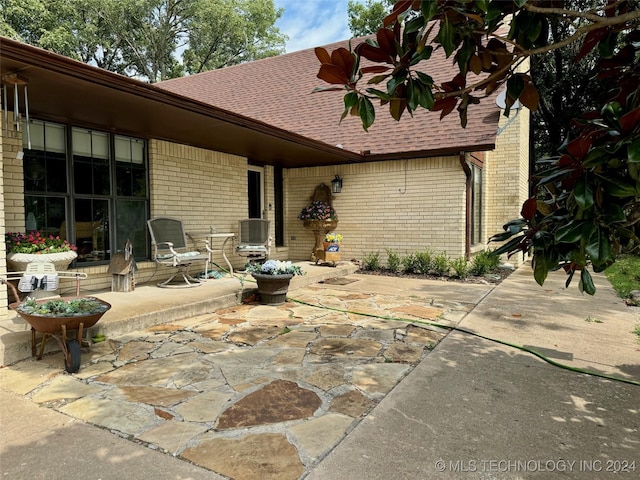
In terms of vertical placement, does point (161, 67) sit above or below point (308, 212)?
above

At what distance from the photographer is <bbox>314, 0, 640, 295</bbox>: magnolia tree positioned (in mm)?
1320

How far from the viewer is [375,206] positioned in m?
8.89

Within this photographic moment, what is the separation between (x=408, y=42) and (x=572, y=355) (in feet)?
10.9

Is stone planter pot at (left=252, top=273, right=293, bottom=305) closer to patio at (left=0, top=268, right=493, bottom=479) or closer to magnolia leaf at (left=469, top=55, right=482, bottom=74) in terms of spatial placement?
patio at (left=0, top=268, right=493, bottom=479)

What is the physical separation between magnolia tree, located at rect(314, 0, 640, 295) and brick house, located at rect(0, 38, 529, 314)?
307 centimetres

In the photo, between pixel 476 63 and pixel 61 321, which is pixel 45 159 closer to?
pixel 61 321

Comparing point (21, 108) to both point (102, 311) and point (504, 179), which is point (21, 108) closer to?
point (102, 311)

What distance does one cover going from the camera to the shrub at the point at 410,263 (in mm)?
8258

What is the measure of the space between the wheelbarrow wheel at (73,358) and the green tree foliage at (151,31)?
2187cm

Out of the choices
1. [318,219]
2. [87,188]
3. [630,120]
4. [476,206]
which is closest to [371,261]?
[318,219]

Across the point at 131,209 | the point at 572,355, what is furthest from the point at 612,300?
the point at 131,209

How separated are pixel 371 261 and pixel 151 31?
2107cm

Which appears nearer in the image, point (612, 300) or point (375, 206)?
point (612, 300)

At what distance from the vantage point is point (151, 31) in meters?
22.2
